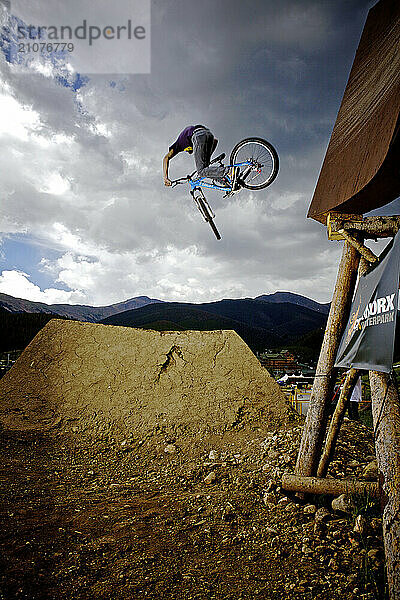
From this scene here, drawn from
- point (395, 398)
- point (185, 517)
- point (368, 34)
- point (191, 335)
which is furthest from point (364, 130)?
point (191, 335)

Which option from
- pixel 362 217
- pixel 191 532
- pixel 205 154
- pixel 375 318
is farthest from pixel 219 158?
pixel 191 532

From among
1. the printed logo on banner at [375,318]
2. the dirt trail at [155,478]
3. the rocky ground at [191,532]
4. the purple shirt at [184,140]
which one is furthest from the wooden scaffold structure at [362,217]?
the purple shirt at [184,140]

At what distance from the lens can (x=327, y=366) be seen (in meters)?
4.80

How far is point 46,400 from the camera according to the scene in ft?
31.7

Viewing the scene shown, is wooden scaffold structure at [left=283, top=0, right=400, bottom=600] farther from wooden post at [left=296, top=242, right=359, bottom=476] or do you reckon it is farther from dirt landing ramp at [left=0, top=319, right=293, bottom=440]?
dirt landing ramp at [left=0, top=319, right=293, bottom=440]

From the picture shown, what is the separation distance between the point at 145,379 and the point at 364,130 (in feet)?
24.5

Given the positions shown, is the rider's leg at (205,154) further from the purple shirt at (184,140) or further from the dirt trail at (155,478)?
the dirt trail at (155,478)

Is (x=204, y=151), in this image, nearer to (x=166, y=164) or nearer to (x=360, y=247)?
(x=166, y=164)

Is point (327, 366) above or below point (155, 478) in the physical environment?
above

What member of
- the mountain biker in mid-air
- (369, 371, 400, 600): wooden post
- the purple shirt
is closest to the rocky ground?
(369, 371, 400, 600): wooden post

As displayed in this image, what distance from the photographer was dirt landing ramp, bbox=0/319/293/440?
8.64 m

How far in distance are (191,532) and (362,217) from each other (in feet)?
13.9

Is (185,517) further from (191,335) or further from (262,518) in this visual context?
(191,335)

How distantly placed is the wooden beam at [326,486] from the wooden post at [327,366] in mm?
118
